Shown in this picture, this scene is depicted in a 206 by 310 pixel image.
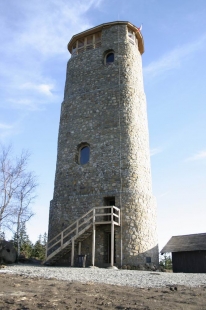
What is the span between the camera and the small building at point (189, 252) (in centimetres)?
1689

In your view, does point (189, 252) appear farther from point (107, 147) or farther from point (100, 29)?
point (100, 29)

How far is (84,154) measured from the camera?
17.6 meters

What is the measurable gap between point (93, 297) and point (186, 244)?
13411 mm

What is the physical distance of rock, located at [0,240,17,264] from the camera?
14111 millimetres

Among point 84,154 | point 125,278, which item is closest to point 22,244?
point 84,154

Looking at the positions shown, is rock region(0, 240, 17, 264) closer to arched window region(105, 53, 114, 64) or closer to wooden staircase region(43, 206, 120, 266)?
wooden staircase region(43, 206, 120, 266)

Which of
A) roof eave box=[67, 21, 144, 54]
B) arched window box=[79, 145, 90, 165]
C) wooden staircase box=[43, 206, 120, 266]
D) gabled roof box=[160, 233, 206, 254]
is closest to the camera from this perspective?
wooden staircase box=[43, 206, 120, 266]

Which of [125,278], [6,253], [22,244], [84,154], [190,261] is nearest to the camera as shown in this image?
[125,278]

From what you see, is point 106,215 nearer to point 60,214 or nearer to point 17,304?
point 60,214

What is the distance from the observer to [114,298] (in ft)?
18.8

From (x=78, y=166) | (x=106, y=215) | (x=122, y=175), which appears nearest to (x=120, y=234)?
(x=106, y=215)

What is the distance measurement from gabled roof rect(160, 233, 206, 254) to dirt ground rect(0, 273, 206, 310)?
10.9 meters

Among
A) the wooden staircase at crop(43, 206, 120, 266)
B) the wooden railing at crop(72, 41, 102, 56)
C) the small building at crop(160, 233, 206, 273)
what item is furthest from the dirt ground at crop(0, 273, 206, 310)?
the wooden railing at crop(72, 41, 102, 56)

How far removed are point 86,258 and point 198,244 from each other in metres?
7.03
